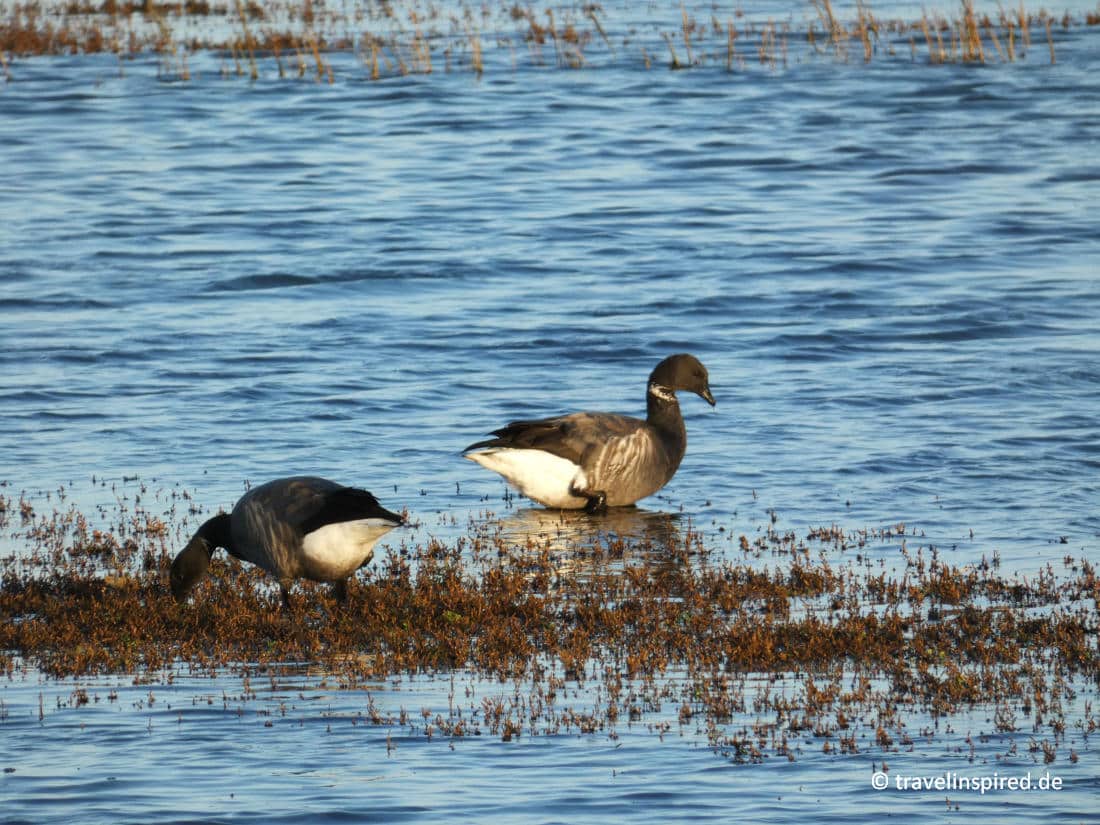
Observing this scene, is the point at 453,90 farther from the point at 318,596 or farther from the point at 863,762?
the point at 863,762

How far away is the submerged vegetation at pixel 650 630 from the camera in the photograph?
338 inches

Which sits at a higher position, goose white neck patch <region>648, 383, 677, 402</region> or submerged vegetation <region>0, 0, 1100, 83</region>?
submerged vegetation <region>0, 0, 1100, 83</region>

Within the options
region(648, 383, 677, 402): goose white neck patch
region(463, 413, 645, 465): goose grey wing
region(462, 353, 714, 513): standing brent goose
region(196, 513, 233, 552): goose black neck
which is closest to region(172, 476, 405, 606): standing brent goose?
region(196, 513, 233, 552): goose black neck

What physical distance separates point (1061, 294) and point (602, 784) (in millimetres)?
17220

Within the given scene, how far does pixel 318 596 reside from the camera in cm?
1109

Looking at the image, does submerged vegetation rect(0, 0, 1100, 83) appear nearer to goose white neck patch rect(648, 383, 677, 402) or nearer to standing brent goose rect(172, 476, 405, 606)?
goose white neck patch rect(648, 383, 677, 402)

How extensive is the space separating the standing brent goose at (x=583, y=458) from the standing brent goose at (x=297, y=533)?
10.2ft

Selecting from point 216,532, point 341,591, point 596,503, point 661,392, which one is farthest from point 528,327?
point 341,591

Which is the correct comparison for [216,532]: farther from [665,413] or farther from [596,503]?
[665,413]

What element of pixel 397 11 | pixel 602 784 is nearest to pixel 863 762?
pixel 602 784

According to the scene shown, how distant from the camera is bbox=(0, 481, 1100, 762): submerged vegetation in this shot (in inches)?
338

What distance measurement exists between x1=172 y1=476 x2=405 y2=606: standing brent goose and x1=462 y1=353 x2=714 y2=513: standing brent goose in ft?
10.2

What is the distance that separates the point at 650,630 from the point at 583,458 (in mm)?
4160

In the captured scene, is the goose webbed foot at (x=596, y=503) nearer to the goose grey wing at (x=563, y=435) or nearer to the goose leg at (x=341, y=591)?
the goose grey wing at (x=563, y=435)
